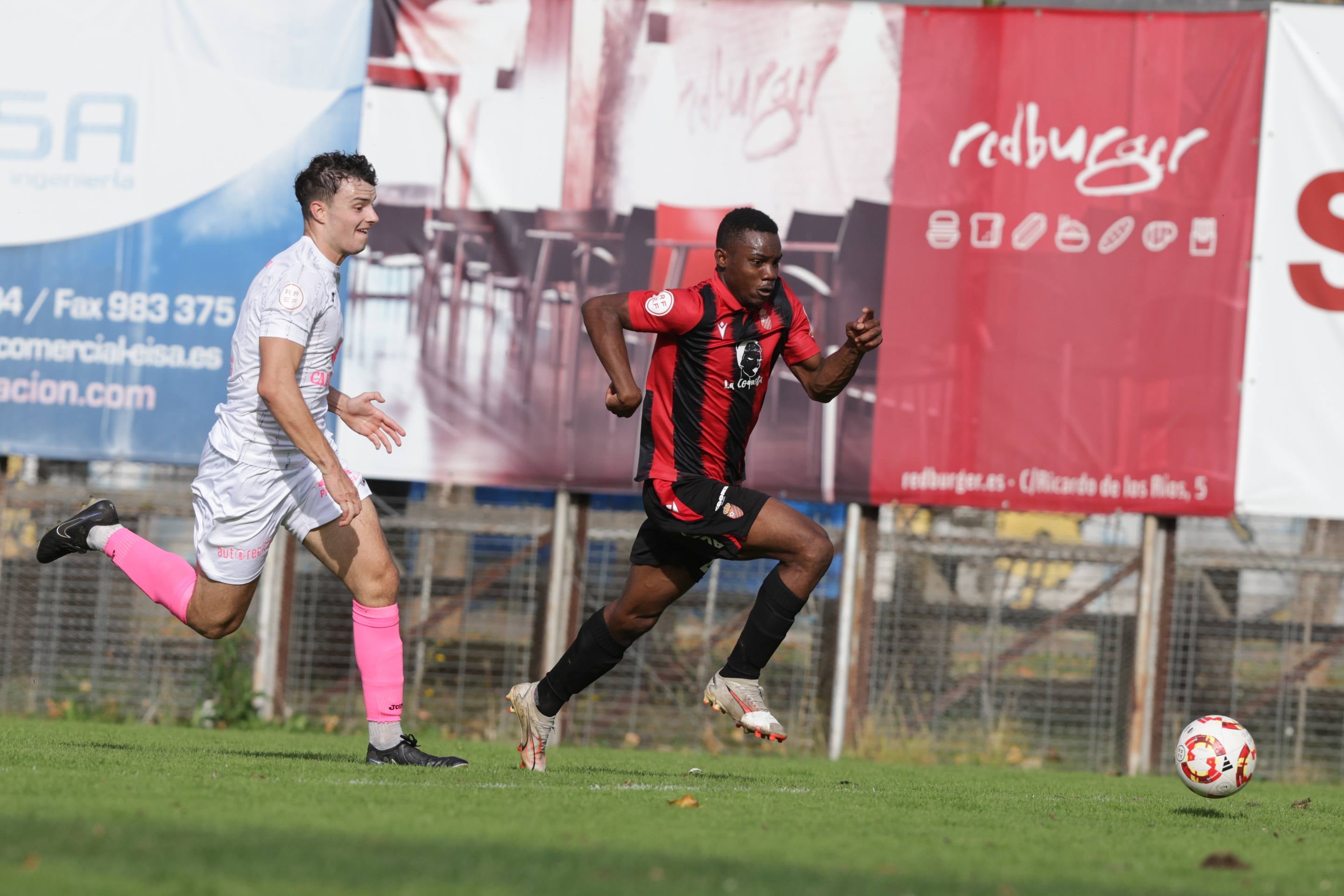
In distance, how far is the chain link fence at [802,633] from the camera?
1013 cm

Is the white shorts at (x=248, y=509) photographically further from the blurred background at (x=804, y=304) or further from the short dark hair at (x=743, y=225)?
the blurred background at (x=804, y=304)

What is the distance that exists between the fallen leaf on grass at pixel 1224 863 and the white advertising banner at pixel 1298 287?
589 cm

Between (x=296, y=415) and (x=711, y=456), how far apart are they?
1574 mm

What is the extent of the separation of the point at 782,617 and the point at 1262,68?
6.04 m

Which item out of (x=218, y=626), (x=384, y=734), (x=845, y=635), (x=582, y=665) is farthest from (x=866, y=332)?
(x=845, y=635)

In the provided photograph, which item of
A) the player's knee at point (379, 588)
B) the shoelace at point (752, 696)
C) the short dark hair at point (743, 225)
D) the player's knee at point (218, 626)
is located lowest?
the shoelace at point (752, 696)

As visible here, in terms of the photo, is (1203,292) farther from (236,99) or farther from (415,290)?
(236,99)

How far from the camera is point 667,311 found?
19.5 feet

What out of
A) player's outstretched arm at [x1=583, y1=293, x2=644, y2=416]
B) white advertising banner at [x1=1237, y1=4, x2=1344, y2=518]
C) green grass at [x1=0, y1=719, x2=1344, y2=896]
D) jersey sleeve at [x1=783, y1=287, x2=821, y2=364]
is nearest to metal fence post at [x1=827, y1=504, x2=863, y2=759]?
white advertising banner at [x1=1237, y1=4, x2=1344, y2=518]

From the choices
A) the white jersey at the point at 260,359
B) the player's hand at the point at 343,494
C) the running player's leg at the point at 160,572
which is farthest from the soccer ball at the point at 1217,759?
the running player's leg at the point at 160,572

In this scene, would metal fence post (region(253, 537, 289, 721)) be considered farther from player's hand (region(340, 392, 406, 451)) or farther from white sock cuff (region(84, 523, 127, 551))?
player's hand (region(340, 392, 406, 451))

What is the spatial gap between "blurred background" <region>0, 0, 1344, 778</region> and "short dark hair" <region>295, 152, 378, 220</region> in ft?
13.1

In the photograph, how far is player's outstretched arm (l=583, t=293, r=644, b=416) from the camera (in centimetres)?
580

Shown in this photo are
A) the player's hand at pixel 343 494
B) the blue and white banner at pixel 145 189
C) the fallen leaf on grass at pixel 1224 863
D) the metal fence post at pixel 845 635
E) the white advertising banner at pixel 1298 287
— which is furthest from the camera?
the blue and white banner at pixel 145 189
